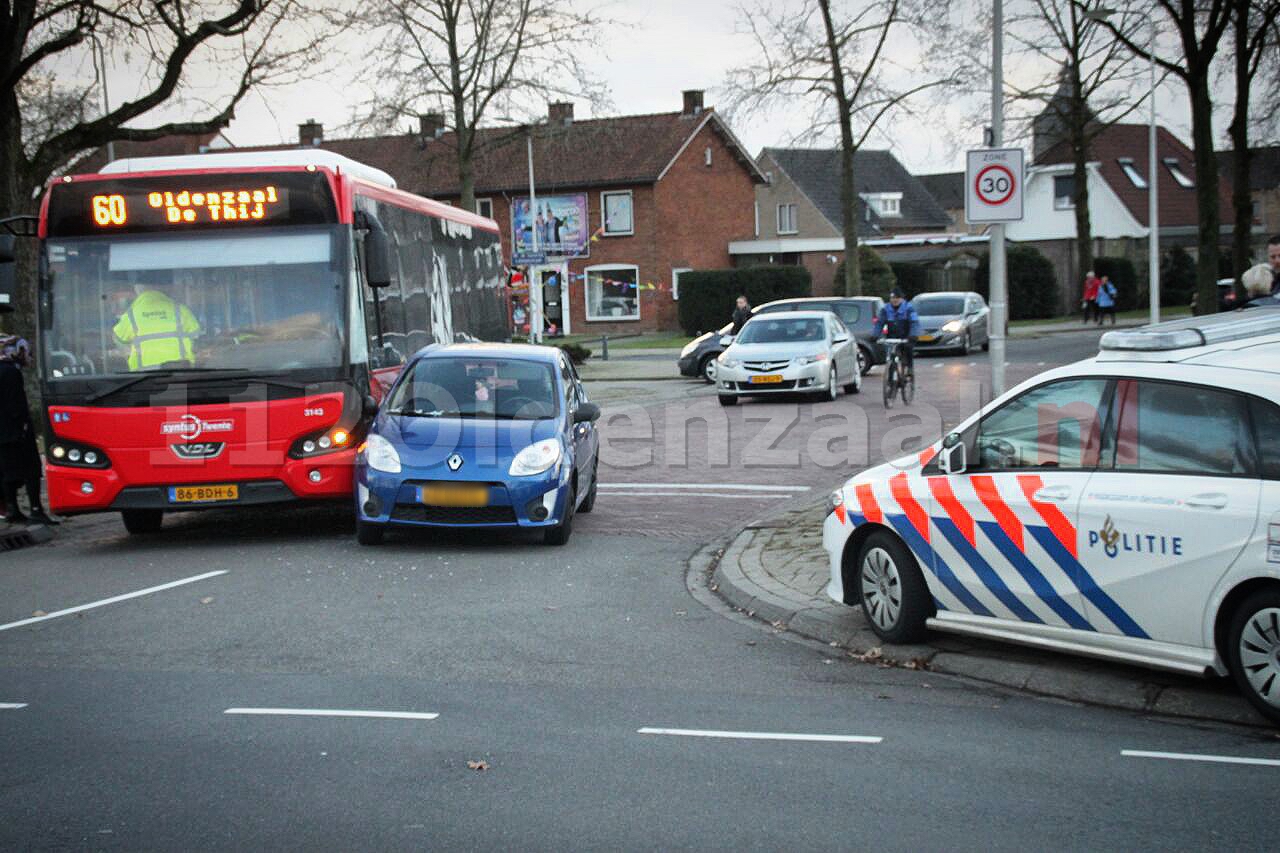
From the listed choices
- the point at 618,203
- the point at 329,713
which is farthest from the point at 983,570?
the point at 618,203

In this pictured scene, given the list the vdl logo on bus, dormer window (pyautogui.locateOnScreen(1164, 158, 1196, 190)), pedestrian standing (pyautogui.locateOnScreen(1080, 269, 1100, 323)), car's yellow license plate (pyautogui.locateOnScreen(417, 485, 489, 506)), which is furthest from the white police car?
dormer window (pyautogui.locateOnScreen(1164, 158, 1196, 190))

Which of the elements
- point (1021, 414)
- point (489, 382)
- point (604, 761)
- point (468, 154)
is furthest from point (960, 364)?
point (604, 761)

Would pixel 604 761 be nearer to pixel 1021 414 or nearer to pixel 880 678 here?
pixel 880 678

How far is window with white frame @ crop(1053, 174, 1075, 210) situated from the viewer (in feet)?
226

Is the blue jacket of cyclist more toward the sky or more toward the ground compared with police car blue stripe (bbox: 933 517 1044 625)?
more toward the sky

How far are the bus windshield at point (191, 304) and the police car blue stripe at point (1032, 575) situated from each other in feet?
20.5

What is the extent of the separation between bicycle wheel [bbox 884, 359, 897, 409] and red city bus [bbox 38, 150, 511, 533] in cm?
1264

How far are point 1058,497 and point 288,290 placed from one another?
7.03 meters

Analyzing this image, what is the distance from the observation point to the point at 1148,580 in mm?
6535

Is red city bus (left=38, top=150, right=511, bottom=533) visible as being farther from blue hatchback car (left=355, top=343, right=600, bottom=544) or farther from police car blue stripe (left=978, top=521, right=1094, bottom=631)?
police car blue stripe (left=978, top=521, right=1094, bottom=631)

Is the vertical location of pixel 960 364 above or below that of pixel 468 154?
below

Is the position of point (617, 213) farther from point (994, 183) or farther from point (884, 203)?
point (994, 183)

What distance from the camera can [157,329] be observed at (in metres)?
11.6

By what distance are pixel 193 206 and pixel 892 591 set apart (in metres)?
6.92
